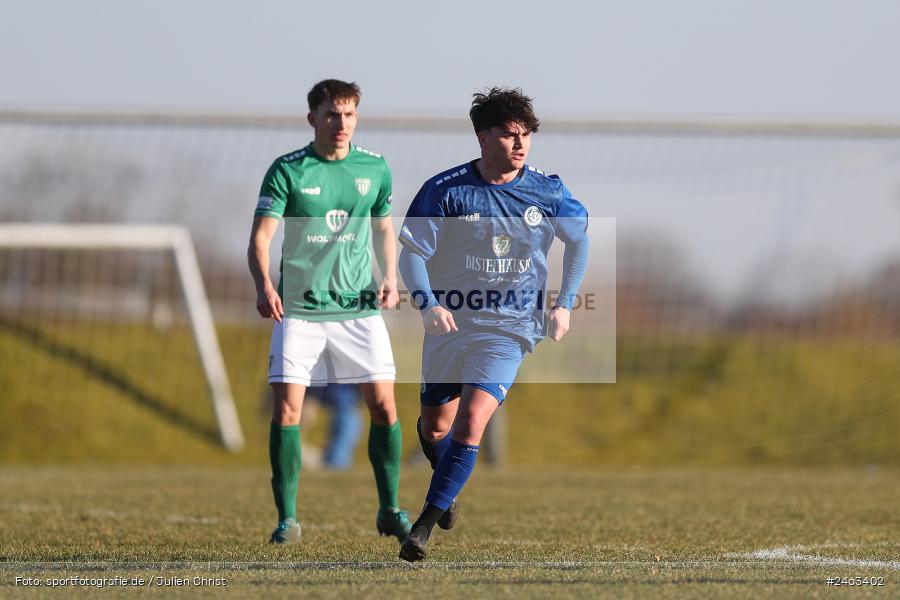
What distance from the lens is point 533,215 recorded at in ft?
20.6

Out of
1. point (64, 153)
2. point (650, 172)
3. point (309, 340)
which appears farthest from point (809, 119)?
point (309, 340)

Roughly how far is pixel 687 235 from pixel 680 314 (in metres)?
1.26

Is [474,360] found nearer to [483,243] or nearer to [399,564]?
[483,243]

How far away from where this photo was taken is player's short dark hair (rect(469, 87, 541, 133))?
612 cm

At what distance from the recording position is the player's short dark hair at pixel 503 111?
612 cm

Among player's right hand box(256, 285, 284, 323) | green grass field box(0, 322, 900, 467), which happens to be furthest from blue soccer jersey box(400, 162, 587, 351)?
green grass field box(0, 322, 900, 467)

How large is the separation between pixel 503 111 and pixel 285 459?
7.27 ft

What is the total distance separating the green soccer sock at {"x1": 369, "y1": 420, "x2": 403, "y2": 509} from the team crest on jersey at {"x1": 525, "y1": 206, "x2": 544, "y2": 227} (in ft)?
5.05

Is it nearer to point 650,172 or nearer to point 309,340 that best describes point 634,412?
point 650,172

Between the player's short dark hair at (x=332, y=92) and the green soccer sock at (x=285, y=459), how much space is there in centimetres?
167

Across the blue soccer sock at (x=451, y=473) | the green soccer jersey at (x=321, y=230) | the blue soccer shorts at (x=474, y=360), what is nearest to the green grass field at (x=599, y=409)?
the green soccer jersey at (x=321, y=230)

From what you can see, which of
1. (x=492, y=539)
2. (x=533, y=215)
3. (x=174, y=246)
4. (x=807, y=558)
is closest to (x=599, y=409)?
(x=174, y=246)

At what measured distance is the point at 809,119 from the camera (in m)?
16.0

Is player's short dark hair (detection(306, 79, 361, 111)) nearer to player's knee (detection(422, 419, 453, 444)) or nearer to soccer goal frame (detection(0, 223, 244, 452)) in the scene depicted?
player's knee (detection(422, 419, 453, 444))
